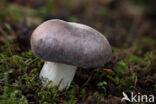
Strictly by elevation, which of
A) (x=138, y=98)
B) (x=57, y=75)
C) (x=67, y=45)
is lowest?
(x=138, y=98)

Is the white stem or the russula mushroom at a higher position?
the russula mushroom

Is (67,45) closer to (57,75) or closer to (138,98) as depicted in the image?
(57,75)

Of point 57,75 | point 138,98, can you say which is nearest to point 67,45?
point 57,75

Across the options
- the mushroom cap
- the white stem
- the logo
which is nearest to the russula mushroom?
the mushroom cap

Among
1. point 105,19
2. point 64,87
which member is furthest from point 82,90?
point 105,19

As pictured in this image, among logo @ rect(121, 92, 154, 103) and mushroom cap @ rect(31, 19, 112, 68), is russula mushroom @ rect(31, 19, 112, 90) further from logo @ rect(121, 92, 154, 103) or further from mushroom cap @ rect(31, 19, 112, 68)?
logo @ rect(121, 92, 154, 103)

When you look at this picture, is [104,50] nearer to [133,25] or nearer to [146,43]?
[146,43]
